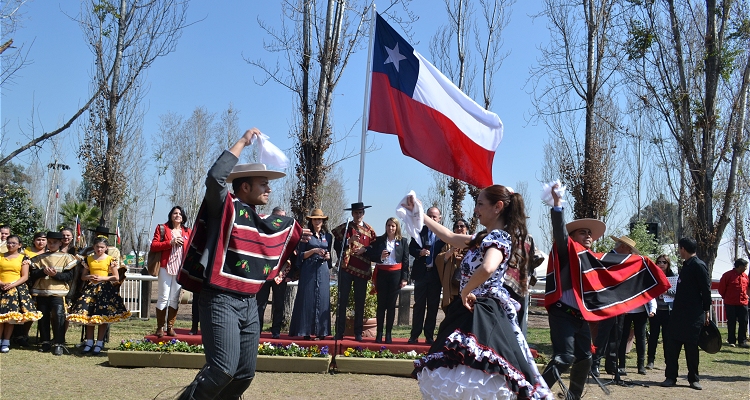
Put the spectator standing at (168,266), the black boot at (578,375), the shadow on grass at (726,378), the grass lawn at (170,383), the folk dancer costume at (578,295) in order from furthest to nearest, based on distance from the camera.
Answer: the shadow on grass at (726,378) < the spectator standing at (168,266) < the grass lawn at (170,383) < the black boot at (578,375) < the folk dancer costume at (578,295)

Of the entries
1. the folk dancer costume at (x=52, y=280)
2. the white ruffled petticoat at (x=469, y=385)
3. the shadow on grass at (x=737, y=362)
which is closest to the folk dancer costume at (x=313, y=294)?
the folk dancer costume at (x=52, y=280)

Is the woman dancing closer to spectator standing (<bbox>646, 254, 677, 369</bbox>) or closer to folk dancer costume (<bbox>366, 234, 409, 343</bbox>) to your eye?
folk dancer costume (<bbox>366, 234, 409, 343</bbox>)

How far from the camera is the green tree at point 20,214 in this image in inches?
651

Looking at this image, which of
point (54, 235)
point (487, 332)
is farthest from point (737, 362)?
point (54, 235)

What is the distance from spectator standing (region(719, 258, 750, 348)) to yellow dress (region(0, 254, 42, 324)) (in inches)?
564

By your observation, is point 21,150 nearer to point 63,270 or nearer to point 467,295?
point 63,270

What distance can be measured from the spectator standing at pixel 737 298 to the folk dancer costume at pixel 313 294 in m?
10.1

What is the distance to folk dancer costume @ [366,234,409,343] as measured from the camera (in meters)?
10.4

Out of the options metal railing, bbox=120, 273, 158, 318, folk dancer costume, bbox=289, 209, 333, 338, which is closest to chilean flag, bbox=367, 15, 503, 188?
folk dancer costume, bbox=289, 209, 333, 338

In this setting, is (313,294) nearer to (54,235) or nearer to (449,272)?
(449,272)

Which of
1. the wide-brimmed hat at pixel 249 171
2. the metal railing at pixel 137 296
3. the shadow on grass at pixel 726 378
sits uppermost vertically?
the wide-brimmed hat at pixel 249 171

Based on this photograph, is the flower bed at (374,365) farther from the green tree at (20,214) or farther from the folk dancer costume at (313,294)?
the green tree at (20,214)

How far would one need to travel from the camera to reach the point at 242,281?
15.3ft

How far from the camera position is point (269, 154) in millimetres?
5023
